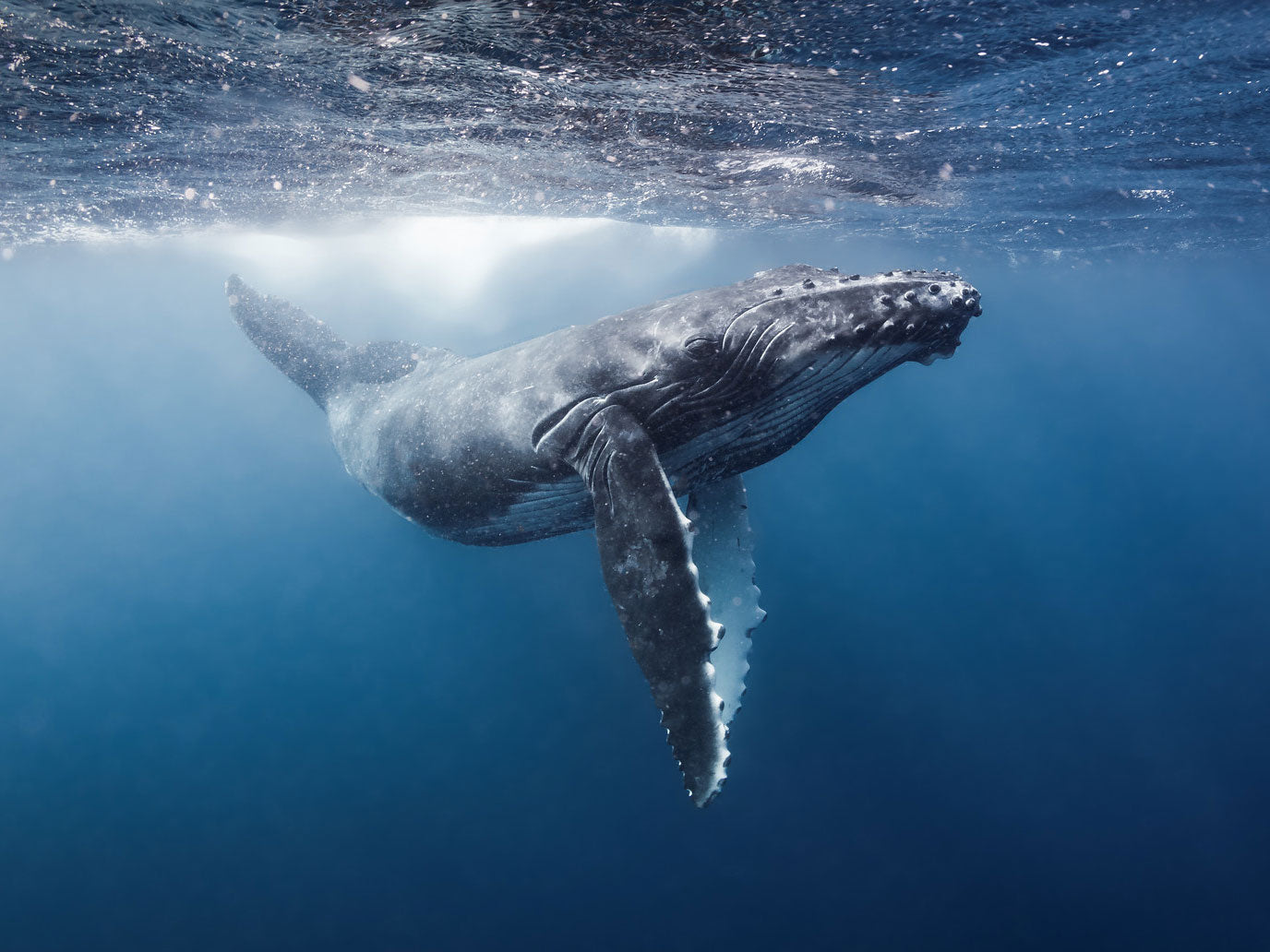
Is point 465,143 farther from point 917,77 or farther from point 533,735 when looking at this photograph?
point 533,735

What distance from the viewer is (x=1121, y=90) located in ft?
26.7

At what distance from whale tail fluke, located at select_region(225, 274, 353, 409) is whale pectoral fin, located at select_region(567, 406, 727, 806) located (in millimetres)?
6719

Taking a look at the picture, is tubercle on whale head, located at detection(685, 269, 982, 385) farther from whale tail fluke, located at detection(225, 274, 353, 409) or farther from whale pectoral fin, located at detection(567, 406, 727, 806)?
whale tail fluke, located at detection(225, 274, 353, 409)

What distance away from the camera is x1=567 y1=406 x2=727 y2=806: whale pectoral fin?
3.08 metres

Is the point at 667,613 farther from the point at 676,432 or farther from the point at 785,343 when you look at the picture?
the point at 785,343

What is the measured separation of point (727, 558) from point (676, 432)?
1755 mm

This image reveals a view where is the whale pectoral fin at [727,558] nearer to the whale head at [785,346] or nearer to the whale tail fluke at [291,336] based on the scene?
the whale head at [785,346]

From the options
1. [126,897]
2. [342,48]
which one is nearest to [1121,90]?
[342,48]

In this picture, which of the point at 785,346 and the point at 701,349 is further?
the point at 701,349

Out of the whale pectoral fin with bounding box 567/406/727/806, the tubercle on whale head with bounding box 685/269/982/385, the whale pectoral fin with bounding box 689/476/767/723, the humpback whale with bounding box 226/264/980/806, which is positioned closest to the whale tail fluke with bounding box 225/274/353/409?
the humpback whale with bounding box 226/264/980/806

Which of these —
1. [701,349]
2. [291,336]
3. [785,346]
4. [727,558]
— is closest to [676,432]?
[701,349]

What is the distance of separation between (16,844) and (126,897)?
5690mm

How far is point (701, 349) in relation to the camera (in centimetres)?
355

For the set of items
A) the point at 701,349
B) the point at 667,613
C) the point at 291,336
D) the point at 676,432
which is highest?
the point at 701,349
